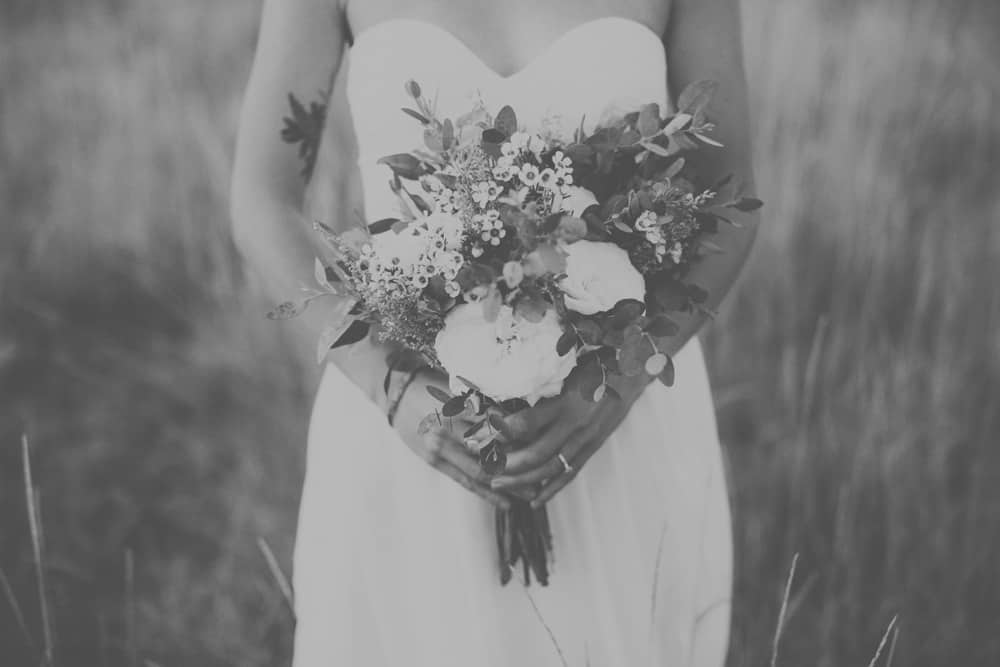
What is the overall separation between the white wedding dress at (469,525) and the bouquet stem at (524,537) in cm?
6

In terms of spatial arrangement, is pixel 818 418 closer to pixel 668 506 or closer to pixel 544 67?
pixel 668 506

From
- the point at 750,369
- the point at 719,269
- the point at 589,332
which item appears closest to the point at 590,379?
the point at 589,332

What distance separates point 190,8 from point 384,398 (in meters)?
5.10

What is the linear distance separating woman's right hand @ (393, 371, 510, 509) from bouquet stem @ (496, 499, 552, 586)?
0.13 feet

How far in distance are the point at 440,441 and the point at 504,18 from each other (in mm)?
776

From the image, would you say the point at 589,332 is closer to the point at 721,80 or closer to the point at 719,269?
the point at 719,269

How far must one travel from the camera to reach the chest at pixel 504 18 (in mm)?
1460

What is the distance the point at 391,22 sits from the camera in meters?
1.44

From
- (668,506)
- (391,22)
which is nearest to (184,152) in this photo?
(391,22)

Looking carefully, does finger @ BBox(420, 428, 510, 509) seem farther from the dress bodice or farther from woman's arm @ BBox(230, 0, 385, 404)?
the dress bodice

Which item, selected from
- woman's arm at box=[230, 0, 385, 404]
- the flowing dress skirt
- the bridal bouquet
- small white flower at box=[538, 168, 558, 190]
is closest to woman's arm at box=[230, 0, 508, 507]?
woman's arm at box=[230, 0, 385, 404]

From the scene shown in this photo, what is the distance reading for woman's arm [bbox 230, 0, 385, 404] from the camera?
148 cm

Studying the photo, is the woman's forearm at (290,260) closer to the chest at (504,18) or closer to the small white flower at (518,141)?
the chest at (504,18)

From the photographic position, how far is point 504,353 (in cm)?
110
